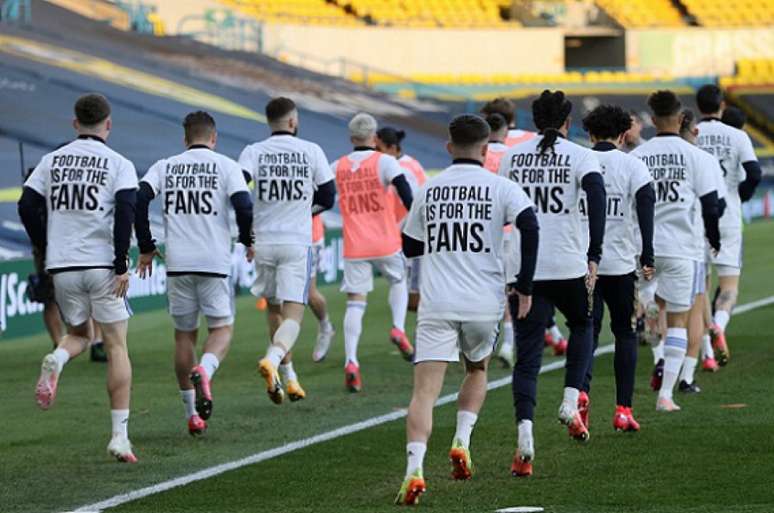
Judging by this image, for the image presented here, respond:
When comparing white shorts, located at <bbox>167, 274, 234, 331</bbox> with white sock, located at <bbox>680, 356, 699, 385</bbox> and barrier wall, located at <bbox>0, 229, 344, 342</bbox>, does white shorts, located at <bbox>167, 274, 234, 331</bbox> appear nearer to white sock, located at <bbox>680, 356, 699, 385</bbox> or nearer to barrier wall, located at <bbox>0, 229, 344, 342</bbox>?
white sock, located at <bbox>680, 356, 699, 385</bbox>

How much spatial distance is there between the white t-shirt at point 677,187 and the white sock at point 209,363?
3089 millimetres

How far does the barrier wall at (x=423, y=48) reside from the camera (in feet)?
156

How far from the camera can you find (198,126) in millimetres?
11383

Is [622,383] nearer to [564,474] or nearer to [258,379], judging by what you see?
[564,474]

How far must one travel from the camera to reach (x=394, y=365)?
1575cm

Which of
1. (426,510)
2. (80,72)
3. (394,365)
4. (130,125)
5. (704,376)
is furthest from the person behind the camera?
(80,72)

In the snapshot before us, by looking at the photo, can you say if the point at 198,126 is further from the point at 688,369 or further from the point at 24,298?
the point at 24,298

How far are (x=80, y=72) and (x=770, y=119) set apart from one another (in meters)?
22.8

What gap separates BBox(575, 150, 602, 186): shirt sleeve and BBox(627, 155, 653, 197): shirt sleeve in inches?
39.4

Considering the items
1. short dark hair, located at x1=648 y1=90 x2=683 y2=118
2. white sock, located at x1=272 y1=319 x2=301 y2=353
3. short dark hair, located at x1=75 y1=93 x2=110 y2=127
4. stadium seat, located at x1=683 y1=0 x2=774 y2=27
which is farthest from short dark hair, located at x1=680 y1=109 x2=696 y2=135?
stadium seat, located at x1=683 y1=0 x2=774 y2=27

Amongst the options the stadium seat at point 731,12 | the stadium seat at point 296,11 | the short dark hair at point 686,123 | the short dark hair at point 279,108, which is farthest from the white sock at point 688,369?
the stadium seat at point 731,12

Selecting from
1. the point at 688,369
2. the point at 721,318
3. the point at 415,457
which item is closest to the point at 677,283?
the point at 688,369

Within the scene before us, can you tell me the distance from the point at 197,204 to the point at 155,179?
0.32 meters

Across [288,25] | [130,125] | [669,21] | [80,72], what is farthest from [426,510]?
[669,21]
